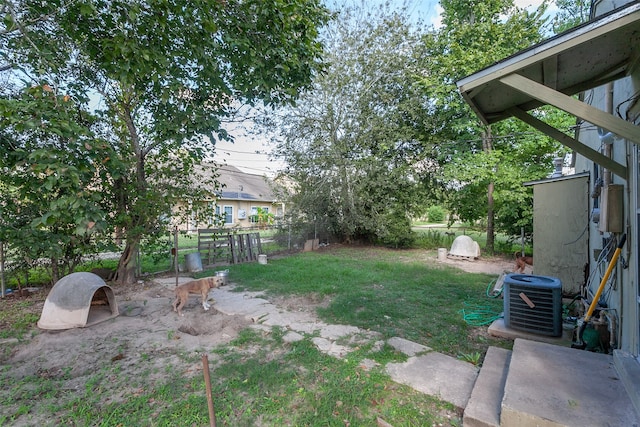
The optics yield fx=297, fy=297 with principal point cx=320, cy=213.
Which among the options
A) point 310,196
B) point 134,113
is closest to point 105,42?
point 134,113

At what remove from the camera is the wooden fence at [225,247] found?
8367mm

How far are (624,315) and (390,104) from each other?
10778 mm

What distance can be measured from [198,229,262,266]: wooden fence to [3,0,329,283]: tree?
1838 mm

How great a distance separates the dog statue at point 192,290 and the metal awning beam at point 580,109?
15.1 ft

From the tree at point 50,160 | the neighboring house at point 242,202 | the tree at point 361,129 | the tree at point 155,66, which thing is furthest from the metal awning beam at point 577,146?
the neighboring house at point 242,202

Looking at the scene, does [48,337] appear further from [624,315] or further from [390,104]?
[390,104]

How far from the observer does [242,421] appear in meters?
2.18

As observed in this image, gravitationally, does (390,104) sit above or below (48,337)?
above

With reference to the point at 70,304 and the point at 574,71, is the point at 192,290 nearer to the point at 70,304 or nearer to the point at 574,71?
the point at 70,304

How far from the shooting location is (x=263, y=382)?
266 centimetres

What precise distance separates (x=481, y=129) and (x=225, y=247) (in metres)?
9.94

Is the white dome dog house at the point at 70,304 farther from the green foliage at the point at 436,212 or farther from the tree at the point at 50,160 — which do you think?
the green foliage at the point at 436,212

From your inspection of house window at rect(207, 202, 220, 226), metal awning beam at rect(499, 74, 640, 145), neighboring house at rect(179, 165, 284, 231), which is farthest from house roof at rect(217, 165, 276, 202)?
metal awning beam at rect(499, 74, 640, 145)

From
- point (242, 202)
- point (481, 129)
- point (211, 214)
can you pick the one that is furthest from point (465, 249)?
point (242, 202)
